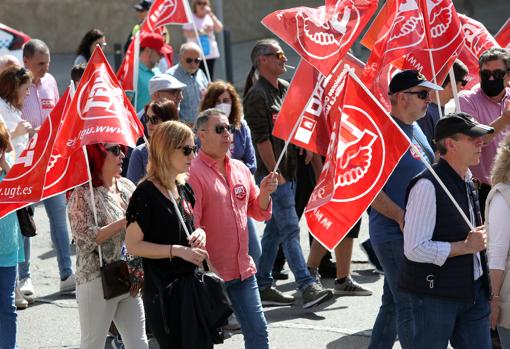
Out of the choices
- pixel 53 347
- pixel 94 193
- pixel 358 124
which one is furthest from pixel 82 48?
pixel 358 124

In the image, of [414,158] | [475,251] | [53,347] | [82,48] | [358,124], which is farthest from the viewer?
[82,48]

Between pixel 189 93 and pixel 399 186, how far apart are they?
169 inches

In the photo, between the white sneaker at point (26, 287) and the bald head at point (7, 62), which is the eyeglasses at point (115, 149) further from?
the bald head at point (7, 62)

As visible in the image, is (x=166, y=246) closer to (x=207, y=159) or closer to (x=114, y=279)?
(x=114, y=279)

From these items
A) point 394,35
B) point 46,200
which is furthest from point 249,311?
point 46,200

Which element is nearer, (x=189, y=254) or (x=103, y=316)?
(x=189, y=254)

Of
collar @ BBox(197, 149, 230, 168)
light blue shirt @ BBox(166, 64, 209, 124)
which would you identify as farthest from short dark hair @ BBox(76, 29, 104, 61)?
collar @ BBox(197, 149, 230, 168)

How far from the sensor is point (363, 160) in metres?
5.87

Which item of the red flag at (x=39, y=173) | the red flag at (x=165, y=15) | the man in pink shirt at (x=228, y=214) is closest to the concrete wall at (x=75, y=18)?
the red flag at (x=165, y=15)

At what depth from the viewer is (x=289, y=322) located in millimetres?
8398

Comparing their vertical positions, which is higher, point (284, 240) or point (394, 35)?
point (394, 35)

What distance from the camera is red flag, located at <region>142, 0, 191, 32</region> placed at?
11.1 m

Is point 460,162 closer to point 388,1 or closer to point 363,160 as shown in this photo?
point 363,160

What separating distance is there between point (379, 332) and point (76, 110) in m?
2.35
